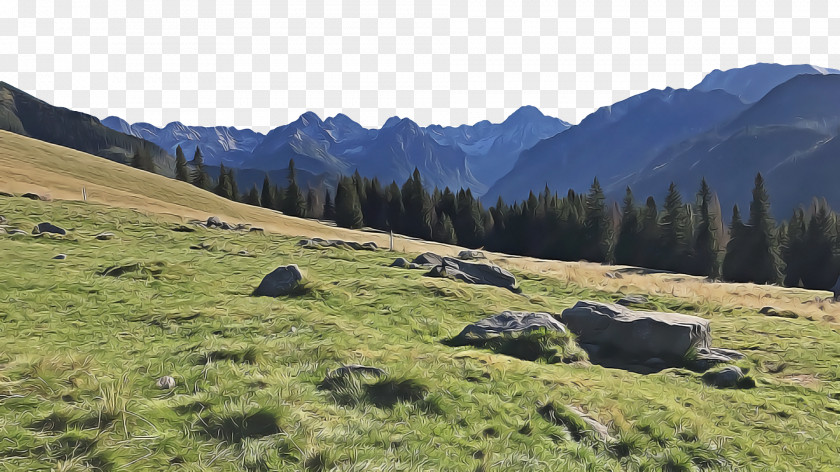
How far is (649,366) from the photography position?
10.3 meters

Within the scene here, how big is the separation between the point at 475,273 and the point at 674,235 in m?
69.2

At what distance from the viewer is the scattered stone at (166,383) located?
20.5 ft

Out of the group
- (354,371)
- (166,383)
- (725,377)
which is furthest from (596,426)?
(166,383)

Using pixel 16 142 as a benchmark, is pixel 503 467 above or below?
below

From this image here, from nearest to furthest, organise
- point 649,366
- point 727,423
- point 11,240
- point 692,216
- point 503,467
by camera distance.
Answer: point 503,467, point 727,423, point 649,366, point 11,240, point 692,216

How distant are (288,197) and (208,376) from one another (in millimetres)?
98678

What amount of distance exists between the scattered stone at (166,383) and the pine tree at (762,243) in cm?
7863

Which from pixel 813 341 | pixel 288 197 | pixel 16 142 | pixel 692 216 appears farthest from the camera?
pixel 288 197

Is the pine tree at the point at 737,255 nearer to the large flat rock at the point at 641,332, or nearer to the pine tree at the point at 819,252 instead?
the pine tree at the point at 819,252

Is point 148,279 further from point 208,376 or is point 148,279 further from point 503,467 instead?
point 503,467

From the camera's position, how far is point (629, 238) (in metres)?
81.3

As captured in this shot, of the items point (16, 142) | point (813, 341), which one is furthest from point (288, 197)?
point (813, 341)

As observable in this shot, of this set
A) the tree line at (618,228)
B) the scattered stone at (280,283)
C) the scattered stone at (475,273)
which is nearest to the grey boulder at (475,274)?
the scattered stone at (475,273)

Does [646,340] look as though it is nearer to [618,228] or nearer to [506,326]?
[506,326]
